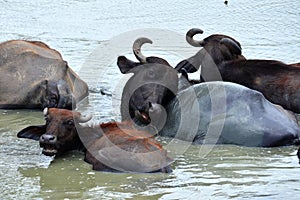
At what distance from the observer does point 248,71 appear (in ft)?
37.7

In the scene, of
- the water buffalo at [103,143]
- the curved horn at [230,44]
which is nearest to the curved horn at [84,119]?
the water buffalo at [103,143]

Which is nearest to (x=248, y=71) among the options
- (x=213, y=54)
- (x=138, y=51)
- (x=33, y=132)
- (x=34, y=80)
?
(x=213, y=54)

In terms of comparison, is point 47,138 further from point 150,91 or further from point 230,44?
point 230,44

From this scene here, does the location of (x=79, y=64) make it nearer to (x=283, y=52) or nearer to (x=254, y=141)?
(x=283, y=52)

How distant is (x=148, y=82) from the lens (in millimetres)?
10188

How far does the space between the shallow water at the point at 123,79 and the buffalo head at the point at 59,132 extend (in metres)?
0.12

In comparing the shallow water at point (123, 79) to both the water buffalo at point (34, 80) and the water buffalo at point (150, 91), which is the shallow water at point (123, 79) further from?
the water buffalo at point (150, 91)

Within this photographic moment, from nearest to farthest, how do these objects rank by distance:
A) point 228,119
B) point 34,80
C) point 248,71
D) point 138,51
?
point 228,119
point 138,51
point 34,80
point 248,71

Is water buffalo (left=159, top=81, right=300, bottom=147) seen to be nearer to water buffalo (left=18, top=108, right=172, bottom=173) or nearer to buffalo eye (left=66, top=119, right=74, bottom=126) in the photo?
water buffalo (left=18, top=108, right=172, bottom=173)

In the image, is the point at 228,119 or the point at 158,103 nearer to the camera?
the point at 228,119

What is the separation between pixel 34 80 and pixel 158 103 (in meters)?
2.12

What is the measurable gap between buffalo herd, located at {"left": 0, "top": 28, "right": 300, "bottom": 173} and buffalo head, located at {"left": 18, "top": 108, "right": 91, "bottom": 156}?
0.03 ft

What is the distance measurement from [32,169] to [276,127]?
268 cm

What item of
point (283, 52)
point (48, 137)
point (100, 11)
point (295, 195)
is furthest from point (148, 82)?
point (100, 11)
